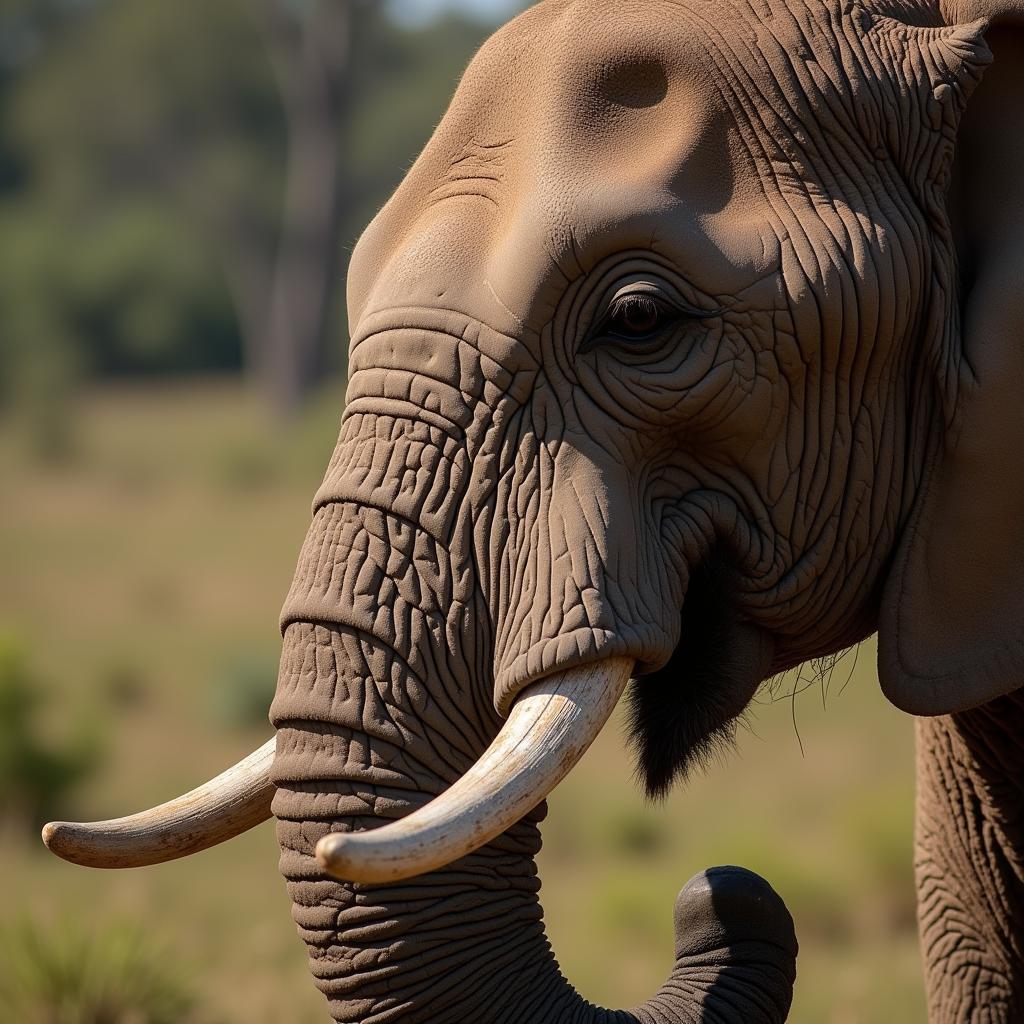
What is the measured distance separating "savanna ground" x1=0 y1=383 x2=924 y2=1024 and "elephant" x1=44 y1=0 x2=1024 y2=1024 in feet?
0.90

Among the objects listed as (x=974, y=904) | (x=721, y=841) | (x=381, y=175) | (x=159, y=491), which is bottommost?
(x=381, y=175)

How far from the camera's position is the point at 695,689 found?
8.54 ft

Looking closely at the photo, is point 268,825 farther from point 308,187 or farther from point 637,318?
point 308,187

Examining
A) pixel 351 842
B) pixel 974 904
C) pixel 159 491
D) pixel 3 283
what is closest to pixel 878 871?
pixel 974 904

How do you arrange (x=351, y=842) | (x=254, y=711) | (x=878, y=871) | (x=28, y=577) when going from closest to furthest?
(x=351, y=842) → (x=878, y=871) → (x=254, y=711) → (x=28, y=577)

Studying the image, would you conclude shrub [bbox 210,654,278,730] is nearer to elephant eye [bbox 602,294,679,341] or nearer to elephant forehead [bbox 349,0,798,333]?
elephant forehead [bbox 349,0,798,333]

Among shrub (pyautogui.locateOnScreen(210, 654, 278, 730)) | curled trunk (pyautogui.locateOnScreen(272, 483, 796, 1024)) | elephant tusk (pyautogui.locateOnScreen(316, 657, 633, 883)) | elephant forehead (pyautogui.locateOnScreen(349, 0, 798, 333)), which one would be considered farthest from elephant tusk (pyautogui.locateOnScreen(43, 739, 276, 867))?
shrub (pyautogui.locateOnScreen(210, 654, 278, 730))

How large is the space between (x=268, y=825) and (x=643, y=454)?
6.01 m

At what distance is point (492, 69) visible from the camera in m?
2.67

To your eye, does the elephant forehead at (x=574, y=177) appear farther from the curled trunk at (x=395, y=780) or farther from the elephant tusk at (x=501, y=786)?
the elephant tusk at (x=501, y=786)

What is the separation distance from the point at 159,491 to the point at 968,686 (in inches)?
696

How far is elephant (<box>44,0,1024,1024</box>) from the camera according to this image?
7.74 ft

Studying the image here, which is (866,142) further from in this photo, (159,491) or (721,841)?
(159,491)

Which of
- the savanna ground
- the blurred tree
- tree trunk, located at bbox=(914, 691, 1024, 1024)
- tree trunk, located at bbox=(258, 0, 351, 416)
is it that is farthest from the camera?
the blurred tree
